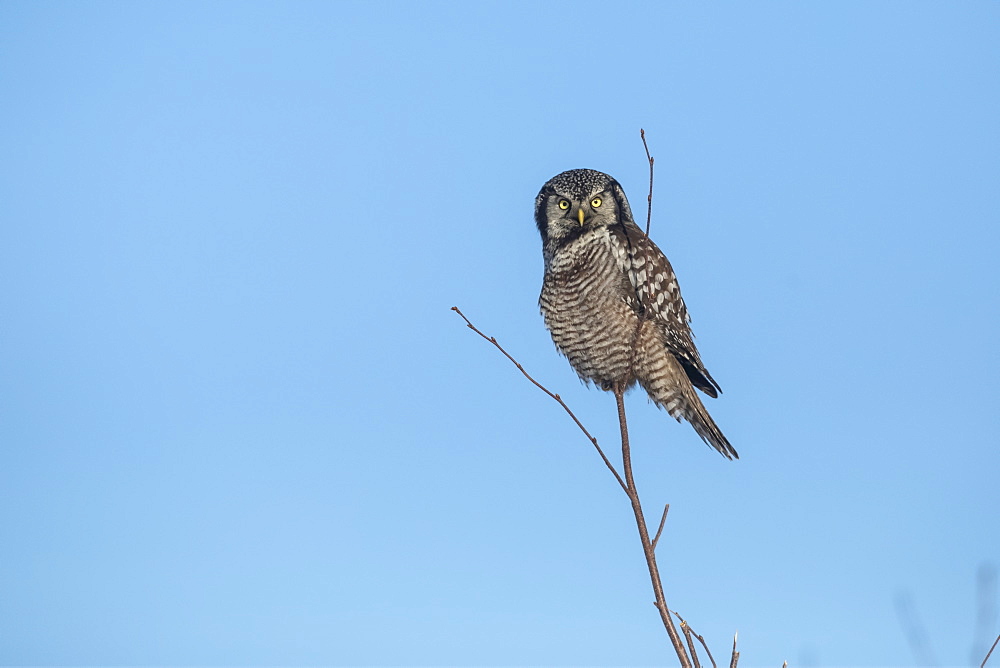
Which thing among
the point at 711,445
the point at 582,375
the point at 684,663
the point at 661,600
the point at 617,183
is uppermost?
the point at 617,183

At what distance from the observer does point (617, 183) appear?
664cm

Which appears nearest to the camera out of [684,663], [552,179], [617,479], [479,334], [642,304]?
[684,663]

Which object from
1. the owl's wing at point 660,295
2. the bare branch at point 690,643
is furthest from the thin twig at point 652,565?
the owl's wing at point 660,295

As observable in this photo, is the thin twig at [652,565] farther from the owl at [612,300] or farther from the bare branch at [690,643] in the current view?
the owl at [612,300]

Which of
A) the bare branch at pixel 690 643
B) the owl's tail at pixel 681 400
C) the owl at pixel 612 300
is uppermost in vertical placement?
the owl at pixel 612 300

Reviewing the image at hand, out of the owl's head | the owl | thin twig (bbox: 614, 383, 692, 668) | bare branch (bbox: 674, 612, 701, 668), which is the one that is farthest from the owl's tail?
bare branch (bbox: 674, 612, 701, 668)

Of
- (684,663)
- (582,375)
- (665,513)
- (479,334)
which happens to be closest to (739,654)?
(684,663)

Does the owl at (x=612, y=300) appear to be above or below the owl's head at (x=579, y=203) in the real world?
below

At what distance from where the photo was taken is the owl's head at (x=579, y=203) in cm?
639

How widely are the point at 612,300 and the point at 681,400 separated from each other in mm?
934

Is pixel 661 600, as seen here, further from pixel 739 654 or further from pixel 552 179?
pixel 552 179

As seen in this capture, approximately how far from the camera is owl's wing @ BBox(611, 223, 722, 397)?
620 centimetres

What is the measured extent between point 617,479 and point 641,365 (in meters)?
3.20

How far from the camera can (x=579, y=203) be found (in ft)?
20.9
